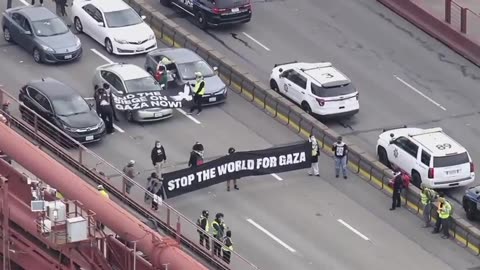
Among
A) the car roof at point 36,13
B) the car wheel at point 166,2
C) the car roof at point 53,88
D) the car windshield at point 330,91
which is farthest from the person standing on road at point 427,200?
the car wheel at point 166,2

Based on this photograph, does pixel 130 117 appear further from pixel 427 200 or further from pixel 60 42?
pixel 427 200

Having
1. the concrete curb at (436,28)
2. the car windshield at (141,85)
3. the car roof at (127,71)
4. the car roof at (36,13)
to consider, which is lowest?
the concrete curb at (436,28)

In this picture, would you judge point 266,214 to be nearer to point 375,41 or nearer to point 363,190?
point 363,190

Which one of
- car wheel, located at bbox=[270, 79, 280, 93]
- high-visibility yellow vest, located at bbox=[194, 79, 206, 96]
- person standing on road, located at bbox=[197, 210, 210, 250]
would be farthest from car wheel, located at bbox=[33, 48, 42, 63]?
person standing on road, located at bbox=[197, 210, 210, 250]

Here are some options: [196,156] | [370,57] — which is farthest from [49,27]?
[370,57]

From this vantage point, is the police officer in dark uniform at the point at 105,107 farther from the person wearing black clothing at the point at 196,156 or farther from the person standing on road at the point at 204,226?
the person standing on road at the point at 204,226

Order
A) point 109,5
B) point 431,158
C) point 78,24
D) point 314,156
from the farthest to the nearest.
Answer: point 78,24 → point 109,5 → point 314,156 → point 431,158
